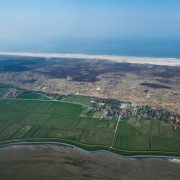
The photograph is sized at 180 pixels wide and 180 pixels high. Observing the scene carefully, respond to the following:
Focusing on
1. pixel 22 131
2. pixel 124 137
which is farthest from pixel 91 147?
pixel 22 131

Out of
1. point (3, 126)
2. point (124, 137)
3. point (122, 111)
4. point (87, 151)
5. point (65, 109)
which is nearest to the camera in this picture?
point (87, 151)

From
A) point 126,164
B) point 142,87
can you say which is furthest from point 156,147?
point 142,87

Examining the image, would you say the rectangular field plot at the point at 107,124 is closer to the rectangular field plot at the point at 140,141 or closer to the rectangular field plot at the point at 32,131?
the rectangular field plot at the point at 140,141

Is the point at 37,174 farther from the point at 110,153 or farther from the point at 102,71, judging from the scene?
the point at 102,71

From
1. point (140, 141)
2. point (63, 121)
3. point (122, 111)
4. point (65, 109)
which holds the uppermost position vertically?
point (122, 111)

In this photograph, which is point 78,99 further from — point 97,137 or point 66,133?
point 97,137

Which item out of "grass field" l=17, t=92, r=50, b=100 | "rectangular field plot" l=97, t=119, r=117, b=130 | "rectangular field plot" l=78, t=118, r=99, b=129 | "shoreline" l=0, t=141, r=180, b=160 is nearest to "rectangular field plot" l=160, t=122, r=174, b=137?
"shoreline" l=0, t=141, r=180, b=160
